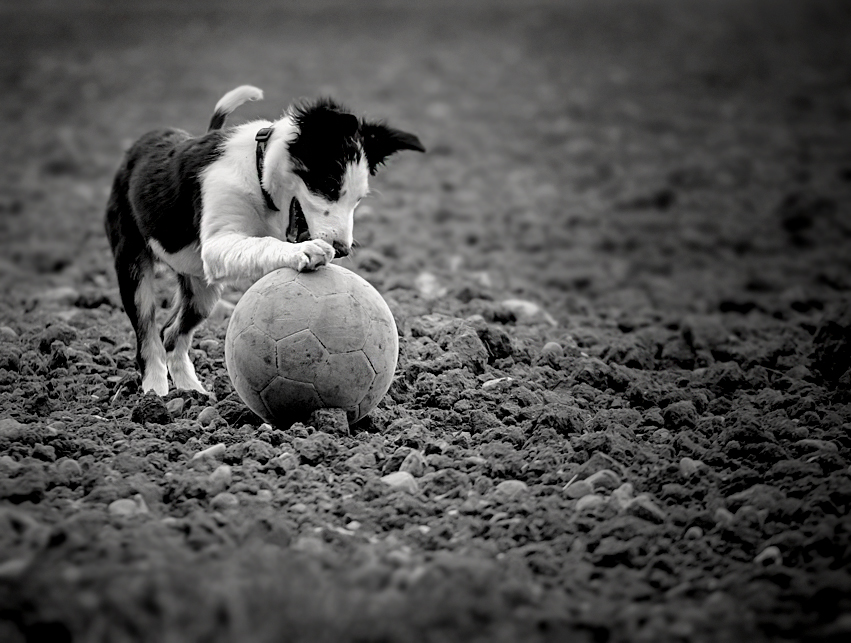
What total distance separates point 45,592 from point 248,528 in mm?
966

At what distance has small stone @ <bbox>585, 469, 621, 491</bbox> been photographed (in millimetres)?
4332

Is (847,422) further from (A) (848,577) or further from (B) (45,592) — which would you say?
(B) (45,592)

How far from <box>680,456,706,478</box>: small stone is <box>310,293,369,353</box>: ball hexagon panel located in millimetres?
1748

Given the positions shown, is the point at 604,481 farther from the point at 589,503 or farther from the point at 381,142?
the point at 381,142

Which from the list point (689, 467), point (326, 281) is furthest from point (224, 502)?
point (689, 467)

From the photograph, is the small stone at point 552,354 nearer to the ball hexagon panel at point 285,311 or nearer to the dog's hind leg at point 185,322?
the ball hexagon panel at point 285,311

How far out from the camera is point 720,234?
10555 millimetres

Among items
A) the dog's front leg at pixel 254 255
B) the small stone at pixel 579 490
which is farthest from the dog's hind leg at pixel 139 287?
the small stone at pixel 579 490

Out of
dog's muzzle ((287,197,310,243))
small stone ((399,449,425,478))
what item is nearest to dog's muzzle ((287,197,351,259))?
dog's muzzle ((287,197,310,243))

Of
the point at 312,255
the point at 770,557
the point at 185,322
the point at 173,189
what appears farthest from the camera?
the point at 185,322

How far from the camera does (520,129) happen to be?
1427 centimetres

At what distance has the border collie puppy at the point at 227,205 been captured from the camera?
16.7 ft

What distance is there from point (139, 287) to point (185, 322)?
404 mm

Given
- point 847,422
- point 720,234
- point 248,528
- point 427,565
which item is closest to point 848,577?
point 427,565
